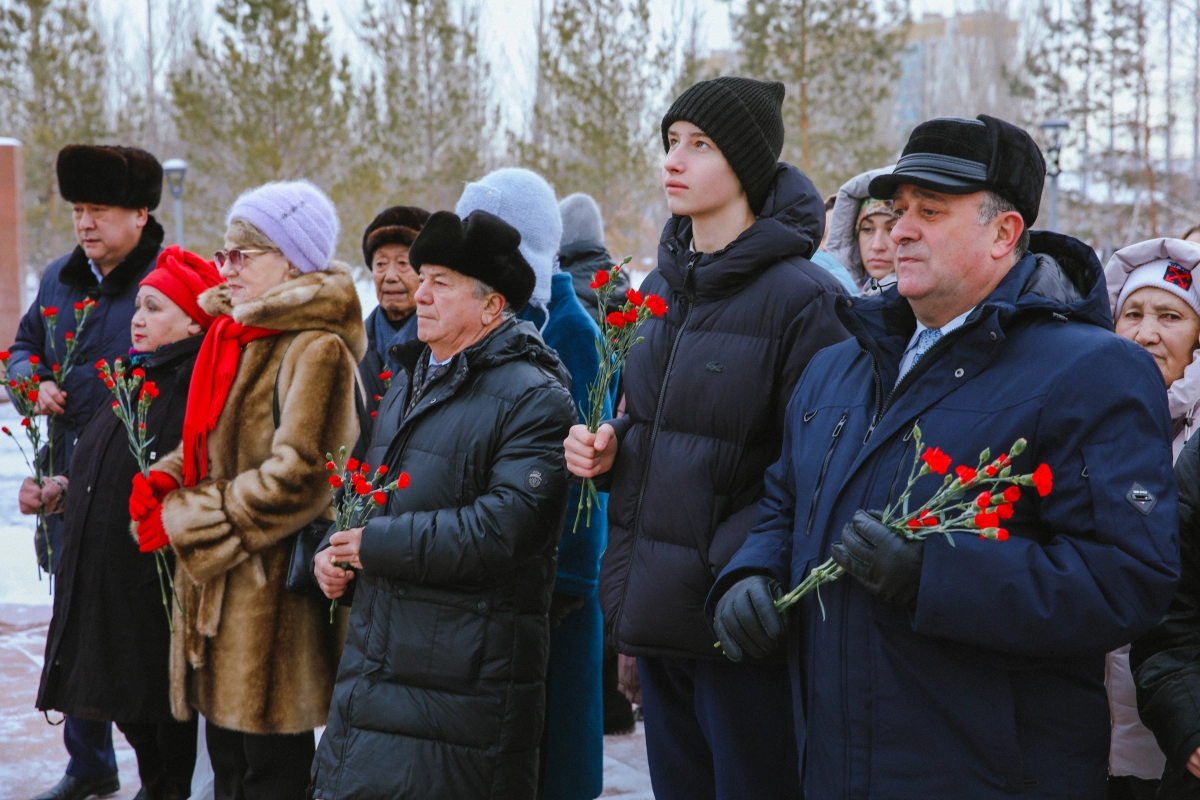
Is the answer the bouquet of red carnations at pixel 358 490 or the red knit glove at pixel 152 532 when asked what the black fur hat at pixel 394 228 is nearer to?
the red knit glove at pixel 152 532

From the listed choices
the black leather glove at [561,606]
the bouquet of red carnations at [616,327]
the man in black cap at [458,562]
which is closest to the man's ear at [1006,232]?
the bouquet of red carnations at [616,327]

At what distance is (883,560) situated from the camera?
6.35ft

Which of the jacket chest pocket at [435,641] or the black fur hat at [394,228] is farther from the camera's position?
the black fur hat at [394,228]

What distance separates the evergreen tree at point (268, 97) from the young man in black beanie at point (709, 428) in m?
19.2

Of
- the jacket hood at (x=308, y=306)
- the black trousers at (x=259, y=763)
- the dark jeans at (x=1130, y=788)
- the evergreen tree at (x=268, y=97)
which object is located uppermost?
the evergreen tree at (x=268, y=97)

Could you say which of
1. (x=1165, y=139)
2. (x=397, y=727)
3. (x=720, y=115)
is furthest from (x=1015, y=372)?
(x=1165, y=139)

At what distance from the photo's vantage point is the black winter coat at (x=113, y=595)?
3.71m

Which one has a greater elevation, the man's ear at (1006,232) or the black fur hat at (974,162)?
the black fur hat at (974,162)

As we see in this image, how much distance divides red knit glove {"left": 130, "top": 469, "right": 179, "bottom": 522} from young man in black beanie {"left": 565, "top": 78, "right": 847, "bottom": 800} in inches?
58.6

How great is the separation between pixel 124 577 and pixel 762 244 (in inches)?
94.6

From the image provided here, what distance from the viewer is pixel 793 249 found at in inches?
110

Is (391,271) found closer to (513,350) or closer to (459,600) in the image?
(513,350)

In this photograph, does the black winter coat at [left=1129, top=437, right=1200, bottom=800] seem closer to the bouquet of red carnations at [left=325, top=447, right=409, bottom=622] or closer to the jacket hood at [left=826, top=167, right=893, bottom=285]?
the bouquet of red carnations at [left=325, top=447, right=409, bottom=622]

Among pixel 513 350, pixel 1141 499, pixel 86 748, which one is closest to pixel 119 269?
pixel 86 748
